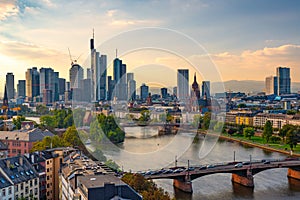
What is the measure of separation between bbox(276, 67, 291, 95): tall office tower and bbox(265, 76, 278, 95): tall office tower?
1.56 ft

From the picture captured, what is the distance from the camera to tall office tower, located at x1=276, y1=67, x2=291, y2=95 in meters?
56.4

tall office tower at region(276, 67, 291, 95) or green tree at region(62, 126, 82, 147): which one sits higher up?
tall office tower at region(276, 67, 291, 95)

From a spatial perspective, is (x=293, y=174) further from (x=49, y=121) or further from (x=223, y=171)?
(x=49, y=121)

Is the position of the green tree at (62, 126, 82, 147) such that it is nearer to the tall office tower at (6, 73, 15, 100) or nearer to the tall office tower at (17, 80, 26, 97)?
the tall office tower at (6, 73, 15, 100)

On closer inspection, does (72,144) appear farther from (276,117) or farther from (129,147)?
(276,117)

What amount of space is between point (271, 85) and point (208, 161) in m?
48.1

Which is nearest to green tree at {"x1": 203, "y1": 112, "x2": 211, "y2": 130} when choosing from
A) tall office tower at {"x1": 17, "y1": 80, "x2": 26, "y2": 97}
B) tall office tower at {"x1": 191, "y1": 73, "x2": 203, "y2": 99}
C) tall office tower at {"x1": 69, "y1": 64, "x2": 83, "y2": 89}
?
tall office tower at {"x1": 191, "y1": 73, "x2": 203, "y2": 99}

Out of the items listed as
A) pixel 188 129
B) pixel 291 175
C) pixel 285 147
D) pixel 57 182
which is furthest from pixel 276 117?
pixel 57 182

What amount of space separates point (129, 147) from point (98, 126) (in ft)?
9.62

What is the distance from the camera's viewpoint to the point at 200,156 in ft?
41.0

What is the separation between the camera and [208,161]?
457 inches

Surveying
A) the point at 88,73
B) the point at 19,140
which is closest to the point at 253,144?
the point at 19,140

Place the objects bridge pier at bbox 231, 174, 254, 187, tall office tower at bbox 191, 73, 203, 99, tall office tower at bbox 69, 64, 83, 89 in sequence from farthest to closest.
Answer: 1. tall office tower at bbox 69, 64, 83, 89
2. tall office tower at bbox 191, 73, 203, 99
3. bridge pier at bbox 231, 174, 254, 187

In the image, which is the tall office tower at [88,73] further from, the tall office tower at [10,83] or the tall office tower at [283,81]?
the tall office tower at [283,81]
